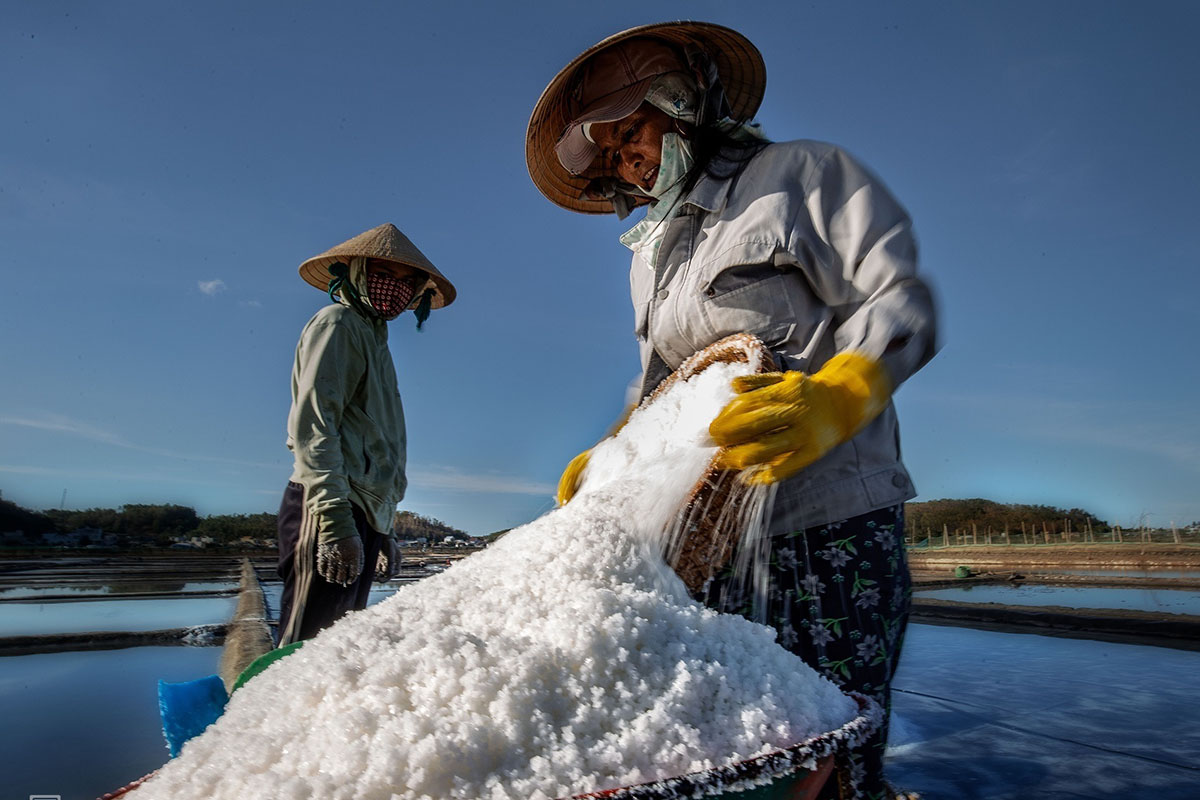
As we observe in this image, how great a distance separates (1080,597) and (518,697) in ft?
28.4

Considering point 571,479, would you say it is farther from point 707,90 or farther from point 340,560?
Result: point 340,560

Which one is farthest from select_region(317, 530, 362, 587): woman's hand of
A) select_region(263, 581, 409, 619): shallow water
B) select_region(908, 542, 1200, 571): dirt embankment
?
select_region(908, 542, 1200, 571): dirt embankment

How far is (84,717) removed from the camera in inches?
105

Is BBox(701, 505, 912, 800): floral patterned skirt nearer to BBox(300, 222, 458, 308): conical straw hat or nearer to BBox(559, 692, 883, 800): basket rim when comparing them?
BBox(559, 692, 883, 800): basket rim

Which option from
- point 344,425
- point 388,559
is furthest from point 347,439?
point 388,559

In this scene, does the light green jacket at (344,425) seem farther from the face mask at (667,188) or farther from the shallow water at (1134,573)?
the shallow water at (1134,573)

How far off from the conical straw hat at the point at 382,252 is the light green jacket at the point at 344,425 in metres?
0.22

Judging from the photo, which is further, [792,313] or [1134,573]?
[1134,573]

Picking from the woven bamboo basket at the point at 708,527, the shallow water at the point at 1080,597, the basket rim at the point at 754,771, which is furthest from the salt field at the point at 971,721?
the shallow water at the point at 1080,597

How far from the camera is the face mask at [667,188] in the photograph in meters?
1.12

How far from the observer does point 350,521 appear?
1.93m

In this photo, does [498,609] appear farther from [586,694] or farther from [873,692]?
[873,692]

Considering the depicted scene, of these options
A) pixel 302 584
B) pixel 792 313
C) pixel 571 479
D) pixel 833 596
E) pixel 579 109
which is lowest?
pixel 302 584

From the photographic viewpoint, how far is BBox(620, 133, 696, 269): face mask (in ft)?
3.67
